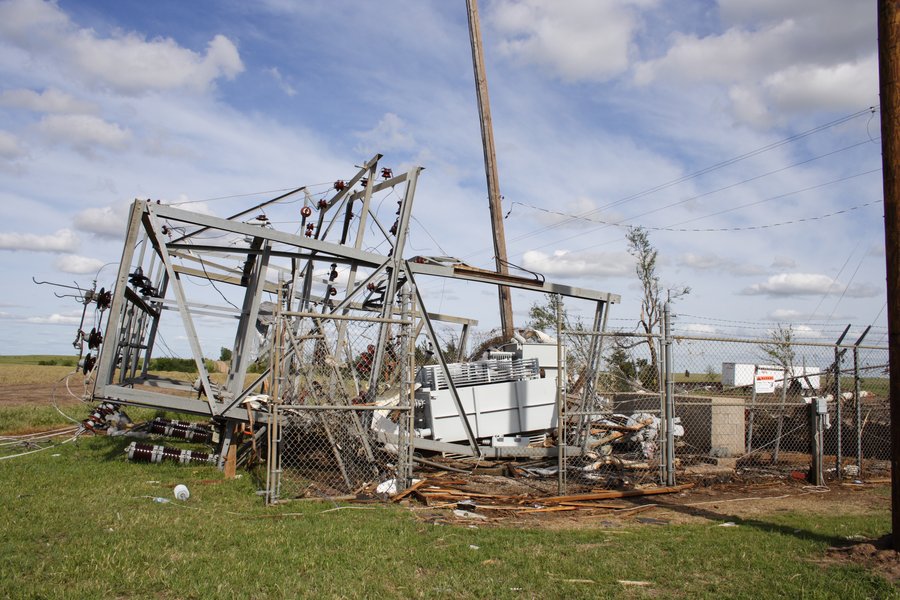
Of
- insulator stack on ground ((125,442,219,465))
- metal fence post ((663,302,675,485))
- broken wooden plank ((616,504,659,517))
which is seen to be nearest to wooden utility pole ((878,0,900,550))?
broken wooden plank ((616,504,659,517))

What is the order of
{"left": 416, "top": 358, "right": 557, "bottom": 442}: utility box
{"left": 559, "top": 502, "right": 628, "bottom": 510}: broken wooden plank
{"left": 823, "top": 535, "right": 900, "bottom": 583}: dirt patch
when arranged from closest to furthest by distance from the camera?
{"left": 823, "top": 535, "right": 900, "bottom": 583}: dirt patch < {"left": 559, "top": 502, "right": 628, "bottom": 510}: broken wooden plank < {"left": 416, "top": 358, "right": 557, "bottom": 442}: utility box

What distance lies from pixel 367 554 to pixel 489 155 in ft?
38.7

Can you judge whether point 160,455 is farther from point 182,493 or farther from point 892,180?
point 892,180

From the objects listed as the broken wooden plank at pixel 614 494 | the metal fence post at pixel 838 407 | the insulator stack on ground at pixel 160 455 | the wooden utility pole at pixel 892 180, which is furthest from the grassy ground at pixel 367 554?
the metal fence post at pixel 838 407

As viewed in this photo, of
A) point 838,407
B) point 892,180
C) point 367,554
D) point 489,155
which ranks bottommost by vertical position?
point 367,554

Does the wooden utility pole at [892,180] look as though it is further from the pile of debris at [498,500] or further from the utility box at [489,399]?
the utility box at [489,399]

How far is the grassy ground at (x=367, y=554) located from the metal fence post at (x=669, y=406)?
68.2 inches

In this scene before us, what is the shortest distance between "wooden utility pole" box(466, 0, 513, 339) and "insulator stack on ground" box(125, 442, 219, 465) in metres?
7.46

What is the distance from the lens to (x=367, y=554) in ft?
19.2

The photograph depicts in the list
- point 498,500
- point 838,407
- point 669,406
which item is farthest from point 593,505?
point 838,407

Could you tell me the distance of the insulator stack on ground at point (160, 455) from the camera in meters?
10.4

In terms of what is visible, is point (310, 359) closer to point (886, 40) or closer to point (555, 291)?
point (555, 291)

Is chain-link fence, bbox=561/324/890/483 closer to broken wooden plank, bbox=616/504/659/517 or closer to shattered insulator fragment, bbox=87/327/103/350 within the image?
broken wooden plank, bbox=616/504/659/517

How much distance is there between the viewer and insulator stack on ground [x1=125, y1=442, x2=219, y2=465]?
10441mm
